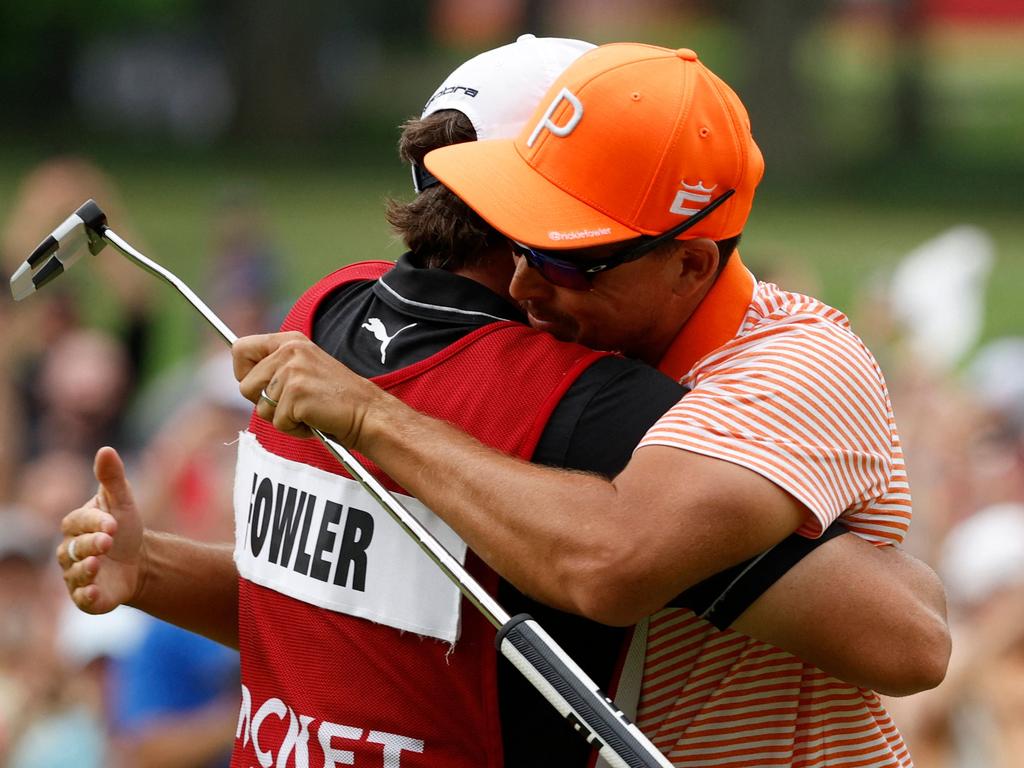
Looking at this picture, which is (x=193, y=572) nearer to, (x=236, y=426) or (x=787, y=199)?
(x=236, y=426)

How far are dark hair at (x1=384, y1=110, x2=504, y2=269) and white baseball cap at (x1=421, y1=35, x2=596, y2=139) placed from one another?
0.03m

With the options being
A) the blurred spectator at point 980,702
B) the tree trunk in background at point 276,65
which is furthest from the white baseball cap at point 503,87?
the tree trunk in background at point 276,65

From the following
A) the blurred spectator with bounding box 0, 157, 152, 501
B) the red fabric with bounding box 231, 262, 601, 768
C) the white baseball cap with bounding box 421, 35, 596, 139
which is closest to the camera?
the red fabric with bounding box 231, 262, 601, 768

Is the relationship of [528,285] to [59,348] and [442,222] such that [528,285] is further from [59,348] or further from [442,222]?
[59,348]

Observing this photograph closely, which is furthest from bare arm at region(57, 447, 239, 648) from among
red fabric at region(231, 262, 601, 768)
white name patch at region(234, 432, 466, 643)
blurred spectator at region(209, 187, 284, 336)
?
blurred spectator at region(209, 187, 284, 336)

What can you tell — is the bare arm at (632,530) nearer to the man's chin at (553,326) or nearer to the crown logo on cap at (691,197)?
the man's chin at (553,326)

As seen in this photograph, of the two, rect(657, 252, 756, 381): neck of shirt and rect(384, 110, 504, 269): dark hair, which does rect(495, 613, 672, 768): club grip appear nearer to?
rect(657, 252, 756, 381): neck of shirt

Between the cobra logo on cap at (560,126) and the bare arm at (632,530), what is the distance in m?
0.54

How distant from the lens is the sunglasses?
9.60ft

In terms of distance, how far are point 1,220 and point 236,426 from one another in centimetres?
1834

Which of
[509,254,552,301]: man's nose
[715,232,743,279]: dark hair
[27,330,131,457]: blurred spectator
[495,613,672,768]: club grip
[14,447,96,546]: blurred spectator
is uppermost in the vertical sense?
[715,232,743,279]: dark hair

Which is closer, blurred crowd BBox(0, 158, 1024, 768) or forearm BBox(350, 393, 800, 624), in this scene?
forearm BBox(350, 393, 800, 624)

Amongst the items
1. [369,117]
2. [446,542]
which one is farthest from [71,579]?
[369,117]

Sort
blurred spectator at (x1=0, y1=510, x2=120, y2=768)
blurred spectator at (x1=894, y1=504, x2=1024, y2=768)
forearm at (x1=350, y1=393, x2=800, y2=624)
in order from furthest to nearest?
1. blurred spectator at (x1=894, y1=504, x2=1024, y2=768)
2. blurred spectator at (x1=0, y1=510, x2=120, y2=768)
3. forearm at (x1=350, y1=393, x2=800, y2=624)
